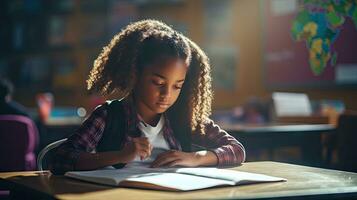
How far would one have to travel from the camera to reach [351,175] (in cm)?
140

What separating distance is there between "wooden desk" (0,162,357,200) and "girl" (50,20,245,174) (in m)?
0.17

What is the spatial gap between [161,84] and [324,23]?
51.7 inches

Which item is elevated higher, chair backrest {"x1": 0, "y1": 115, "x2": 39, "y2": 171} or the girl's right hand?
the girl's right hand

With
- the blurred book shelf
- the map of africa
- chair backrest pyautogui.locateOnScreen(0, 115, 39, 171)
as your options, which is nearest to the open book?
the map of africa

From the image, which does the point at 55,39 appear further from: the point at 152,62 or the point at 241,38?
the point at 152,62

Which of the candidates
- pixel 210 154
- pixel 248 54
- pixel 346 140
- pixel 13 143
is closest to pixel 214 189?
pixel 210 154

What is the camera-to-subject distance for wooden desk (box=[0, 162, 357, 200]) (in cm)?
107

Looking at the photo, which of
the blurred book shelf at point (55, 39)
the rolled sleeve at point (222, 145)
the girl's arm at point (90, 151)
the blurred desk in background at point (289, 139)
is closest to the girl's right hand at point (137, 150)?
the girl's arm at point (90, 151)

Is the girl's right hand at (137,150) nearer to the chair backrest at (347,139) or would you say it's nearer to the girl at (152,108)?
the girl at (152,108)

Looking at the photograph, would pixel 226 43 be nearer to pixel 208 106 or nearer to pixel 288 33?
pixel 288 33

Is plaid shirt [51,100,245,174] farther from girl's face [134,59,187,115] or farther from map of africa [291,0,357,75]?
map of africa [291,0,357,75]

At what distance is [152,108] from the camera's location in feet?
5.36

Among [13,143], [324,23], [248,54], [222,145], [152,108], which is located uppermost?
[324,23]

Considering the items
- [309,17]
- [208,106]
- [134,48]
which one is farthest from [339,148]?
[134,48]
